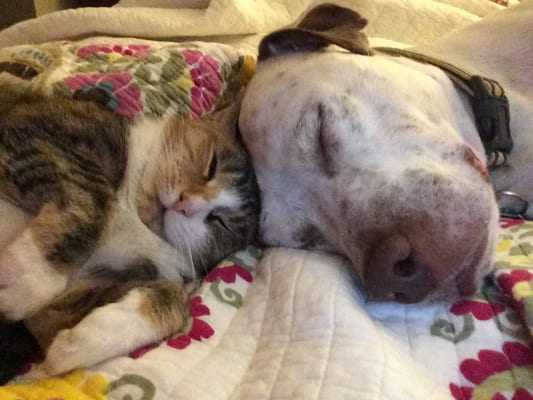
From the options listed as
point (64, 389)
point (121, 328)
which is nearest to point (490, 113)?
point (121, 328)

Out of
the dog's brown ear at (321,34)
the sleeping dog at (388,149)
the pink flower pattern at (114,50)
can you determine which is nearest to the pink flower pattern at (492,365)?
the sleeping dog at (388,149)

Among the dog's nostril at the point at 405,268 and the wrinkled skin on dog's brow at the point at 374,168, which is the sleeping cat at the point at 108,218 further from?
the dog's nostril at the point at 405,268

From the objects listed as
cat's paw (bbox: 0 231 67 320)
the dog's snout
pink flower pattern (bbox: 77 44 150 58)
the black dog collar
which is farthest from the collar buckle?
cat's paw (bbox: 0 231 67 320)

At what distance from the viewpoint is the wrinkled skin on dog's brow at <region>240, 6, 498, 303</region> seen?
1.13 m

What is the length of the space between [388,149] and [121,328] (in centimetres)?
61

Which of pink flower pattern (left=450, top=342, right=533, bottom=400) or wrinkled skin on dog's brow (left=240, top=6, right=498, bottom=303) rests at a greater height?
wrinkled skin on dog's brow (left=240, top=6, right=498, bottom=303)

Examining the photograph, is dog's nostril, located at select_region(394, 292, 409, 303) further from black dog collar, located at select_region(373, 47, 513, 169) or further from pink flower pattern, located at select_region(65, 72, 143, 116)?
pink flower pattern, located at select_region(65, 72, 143, 116)

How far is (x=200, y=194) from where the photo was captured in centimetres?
143

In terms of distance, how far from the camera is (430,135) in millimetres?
1302

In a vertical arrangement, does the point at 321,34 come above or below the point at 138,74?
above

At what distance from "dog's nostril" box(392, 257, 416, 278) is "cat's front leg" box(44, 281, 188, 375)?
0.38 m

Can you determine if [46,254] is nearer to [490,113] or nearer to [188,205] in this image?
[188,205]

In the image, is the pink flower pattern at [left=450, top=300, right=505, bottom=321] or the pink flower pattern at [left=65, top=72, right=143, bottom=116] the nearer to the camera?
the pink flower pattern at [left=450, top=300, right=505, bottom=321]

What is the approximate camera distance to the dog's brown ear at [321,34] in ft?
5.09
